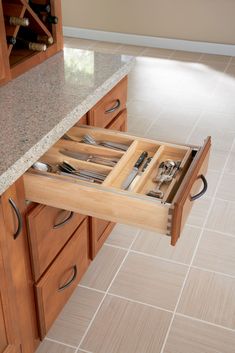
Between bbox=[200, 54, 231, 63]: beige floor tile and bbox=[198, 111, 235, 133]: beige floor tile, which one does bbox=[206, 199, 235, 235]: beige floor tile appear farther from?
bbox=[200, 54, 231, 63]: beige floor tile

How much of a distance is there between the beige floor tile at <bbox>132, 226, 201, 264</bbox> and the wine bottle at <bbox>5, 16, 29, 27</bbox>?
1.15 meters

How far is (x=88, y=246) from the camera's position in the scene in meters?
1.99

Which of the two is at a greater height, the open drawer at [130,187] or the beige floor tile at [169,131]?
the open drawer at [130,187]

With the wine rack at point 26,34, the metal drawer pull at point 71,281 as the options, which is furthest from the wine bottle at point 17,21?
the metal drawer pull at point 71,281

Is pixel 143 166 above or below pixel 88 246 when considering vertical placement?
above

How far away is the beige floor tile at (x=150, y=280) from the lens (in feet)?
6.59

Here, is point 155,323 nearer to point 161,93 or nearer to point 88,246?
point 88,246

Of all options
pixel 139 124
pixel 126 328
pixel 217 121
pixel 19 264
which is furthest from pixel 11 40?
pixel 217 121

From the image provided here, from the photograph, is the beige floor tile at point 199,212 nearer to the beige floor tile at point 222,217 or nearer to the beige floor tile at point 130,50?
the beige floor tile at point 222,217

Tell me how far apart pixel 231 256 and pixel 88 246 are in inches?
27.9

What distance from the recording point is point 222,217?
2.53 m

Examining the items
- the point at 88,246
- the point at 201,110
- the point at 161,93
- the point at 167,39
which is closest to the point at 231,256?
the point at 88,246

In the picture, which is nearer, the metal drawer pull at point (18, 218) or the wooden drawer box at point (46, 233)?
the metal drawer pull at point (18, 218)

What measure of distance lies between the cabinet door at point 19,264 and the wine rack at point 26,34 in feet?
1.82
